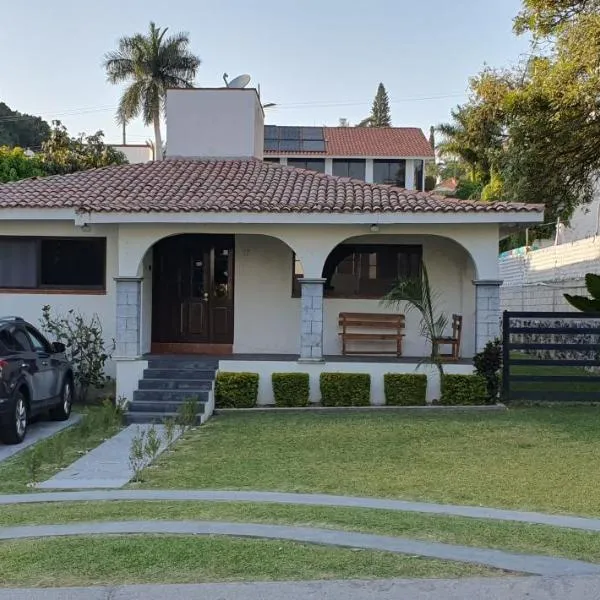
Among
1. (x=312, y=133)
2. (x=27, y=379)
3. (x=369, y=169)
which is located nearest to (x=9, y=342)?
(x=27, y=379)

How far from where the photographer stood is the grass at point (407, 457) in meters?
7.41

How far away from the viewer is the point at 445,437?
10352mm

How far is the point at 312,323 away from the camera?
44.7ft

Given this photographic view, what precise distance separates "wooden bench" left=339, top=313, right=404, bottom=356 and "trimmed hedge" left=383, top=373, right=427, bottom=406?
169cm

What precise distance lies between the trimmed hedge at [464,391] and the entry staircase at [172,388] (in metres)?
4.27

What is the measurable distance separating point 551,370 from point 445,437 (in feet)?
29.0

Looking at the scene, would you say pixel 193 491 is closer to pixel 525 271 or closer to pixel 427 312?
pixel 427 312

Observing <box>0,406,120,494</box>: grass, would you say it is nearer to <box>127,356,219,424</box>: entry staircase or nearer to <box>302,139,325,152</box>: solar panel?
<box>127,356,219,424</box>: entry staircase

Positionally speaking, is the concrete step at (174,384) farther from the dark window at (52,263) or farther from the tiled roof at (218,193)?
the tiled roof at (218,193)

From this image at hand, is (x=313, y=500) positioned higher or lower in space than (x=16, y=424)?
lower

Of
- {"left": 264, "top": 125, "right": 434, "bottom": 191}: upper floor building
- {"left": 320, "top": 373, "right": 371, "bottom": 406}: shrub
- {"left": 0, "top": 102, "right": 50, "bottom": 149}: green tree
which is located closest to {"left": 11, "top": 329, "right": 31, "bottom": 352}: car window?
{"left": 320, "top": 373, "right": 371, "bottom": 406}: shrub

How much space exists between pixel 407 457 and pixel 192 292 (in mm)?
7973

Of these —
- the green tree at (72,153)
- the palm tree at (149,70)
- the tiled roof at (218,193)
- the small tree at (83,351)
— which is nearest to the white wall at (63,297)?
the small tree at (83,351)

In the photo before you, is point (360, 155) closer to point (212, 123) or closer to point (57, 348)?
point (212, 123)
